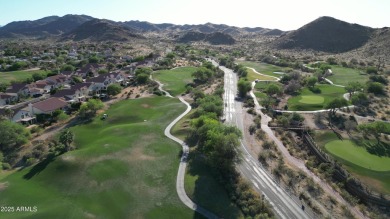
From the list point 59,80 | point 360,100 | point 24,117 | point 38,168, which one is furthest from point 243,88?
point 59,80

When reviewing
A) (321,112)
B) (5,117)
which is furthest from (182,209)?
(5,117)

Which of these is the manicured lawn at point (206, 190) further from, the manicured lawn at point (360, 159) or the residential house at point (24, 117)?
the residential house at point (24, 117)

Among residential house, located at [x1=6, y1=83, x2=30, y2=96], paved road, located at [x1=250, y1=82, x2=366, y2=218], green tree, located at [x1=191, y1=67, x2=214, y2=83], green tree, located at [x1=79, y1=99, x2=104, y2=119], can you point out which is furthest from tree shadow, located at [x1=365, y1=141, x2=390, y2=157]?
residential house, located at [x1=6, y1=83, x2=30, y2=96]

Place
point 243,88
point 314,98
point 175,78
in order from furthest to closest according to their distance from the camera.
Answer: point 175,78 → point 243,88 → point 314,98

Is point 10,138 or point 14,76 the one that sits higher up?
point 14,76

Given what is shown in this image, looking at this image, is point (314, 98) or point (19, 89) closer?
point (314, 98)

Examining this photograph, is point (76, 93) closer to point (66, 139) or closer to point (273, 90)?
point (66, 139)

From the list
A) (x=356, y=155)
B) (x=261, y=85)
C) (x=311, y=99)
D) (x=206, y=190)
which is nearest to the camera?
(x=206, y=190)
